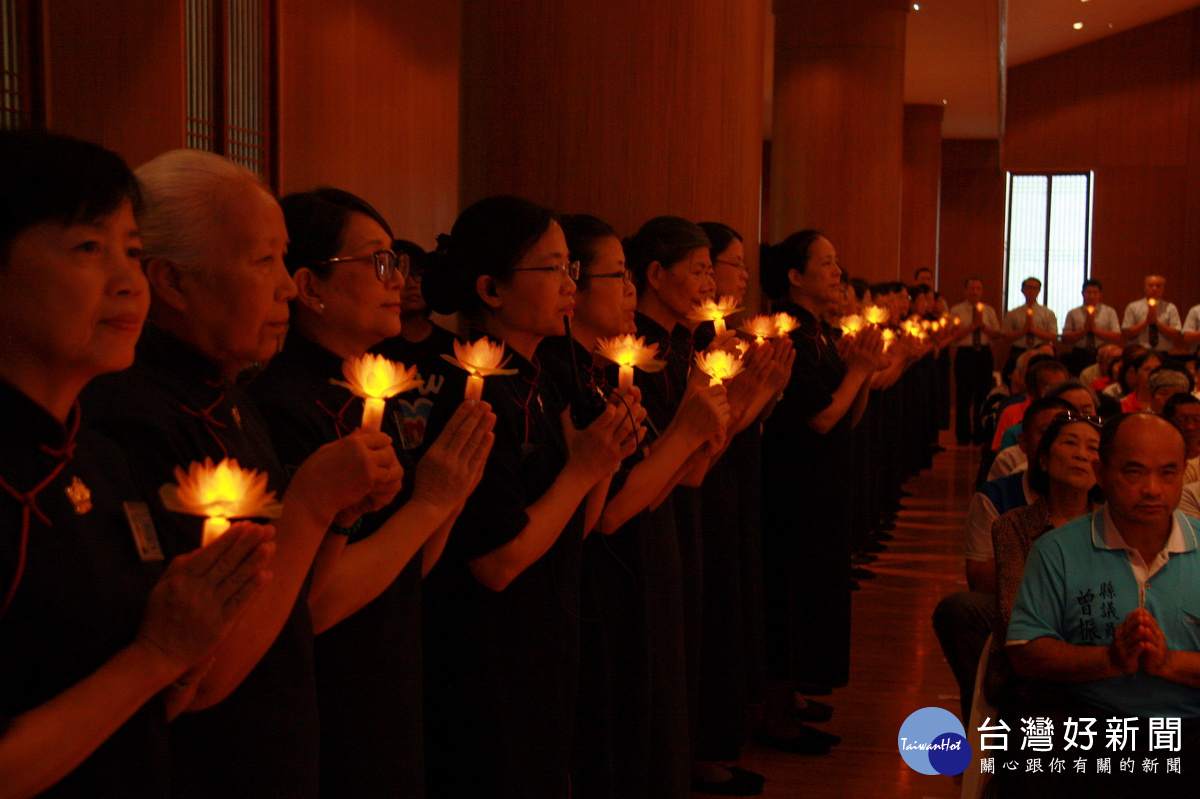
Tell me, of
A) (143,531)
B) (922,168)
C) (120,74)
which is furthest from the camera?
(922,168)

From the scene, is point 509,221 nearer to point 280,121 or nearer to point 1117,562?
point 1117,562

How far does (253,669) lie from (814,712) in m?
3.52

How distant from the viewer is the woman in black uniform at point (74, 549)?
115 cm

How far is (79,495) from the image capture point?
1218 millimetres

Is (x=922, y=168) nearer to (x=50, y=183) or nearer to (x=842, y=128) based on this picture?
(x=842, y=128)

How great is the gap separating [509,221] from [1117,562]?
1.79 meters

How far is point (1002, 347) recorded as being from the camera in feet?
66.5

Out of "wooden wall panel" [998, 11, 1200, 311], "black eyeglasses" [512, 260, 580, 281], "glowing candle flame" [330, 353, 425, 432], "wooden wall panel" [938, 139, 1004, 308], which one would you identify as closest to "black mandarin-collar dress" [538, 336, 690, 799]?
"black eyeglasses" [512, 260, 580, 281]

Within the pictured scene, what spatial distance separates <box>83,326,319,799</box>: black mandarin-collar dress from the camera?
144 cm

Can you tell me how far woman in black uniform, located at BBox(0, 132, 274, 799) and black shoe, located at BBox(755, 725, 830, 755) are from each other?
3.34m

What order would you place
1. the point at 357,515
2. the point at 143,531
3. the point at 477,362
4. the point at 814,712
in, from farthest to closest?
the point at 814,712 → the point at 477,362 → the point at 357,515 → the point at 143,531

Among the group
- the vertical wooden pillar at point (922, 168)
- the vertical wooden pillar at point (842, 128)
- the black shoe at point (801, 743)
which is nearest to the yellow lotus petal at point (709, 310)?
the black shoe at point (801, 743)

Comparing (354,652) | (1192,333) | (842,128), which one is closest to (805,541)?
(354,652)

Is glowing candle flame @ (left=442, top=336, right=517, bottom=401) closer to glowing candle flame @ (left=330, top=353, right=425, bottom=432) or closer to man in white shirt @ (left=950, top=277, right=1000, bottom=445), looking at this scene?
glowing candle flame @ (left=330, top=353, right=425, bottom=432)
